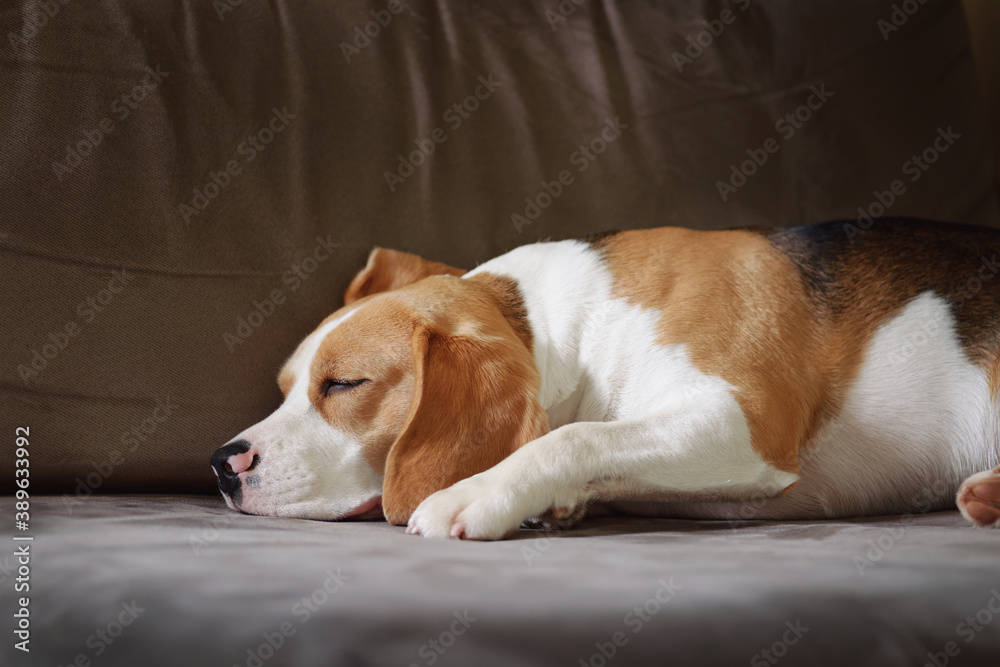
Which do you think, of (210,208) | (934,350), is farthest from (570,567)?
(210,208)

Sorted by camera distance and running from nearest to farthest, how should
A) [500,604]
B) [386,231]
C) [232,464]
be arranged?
1. [500,604]
2. [232,464]
3. [386,231]

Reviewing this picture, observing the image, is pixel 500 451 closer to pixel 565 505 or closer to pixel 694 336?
pixel 565 505

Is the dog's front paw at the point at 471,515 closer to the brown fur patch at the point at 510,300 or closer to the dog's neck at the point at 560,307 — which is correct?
the dog's neck at the point at 560,307

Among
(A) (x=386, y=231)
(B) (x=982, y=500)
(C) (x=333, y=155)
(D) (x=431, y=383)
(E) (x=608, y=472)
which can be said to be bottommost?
(B) (x=982, y=500)

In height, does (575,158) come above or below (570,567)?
above

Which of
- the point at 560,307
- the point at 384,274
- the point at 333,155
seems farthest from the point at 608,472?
the point at 333,155

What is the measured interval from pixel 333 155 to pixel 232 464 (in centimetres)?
86

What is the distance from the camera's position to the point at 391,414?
133cm

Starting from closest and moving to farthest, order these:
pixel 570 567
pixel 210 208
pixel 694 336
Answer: pixel 570 567
pixel 694 336
pixel 210 208

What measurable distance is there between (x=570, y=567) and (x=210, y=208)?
121cm

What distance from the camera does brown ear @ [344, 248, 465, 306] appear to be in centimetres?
169

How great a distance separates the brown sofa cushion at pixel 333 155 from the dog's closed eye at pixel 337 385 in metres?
0.27

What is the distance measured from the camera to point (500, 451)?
121 cm

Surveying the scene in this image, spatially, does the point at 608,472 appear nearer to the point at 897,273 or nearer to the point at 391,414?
the point at 391,414
